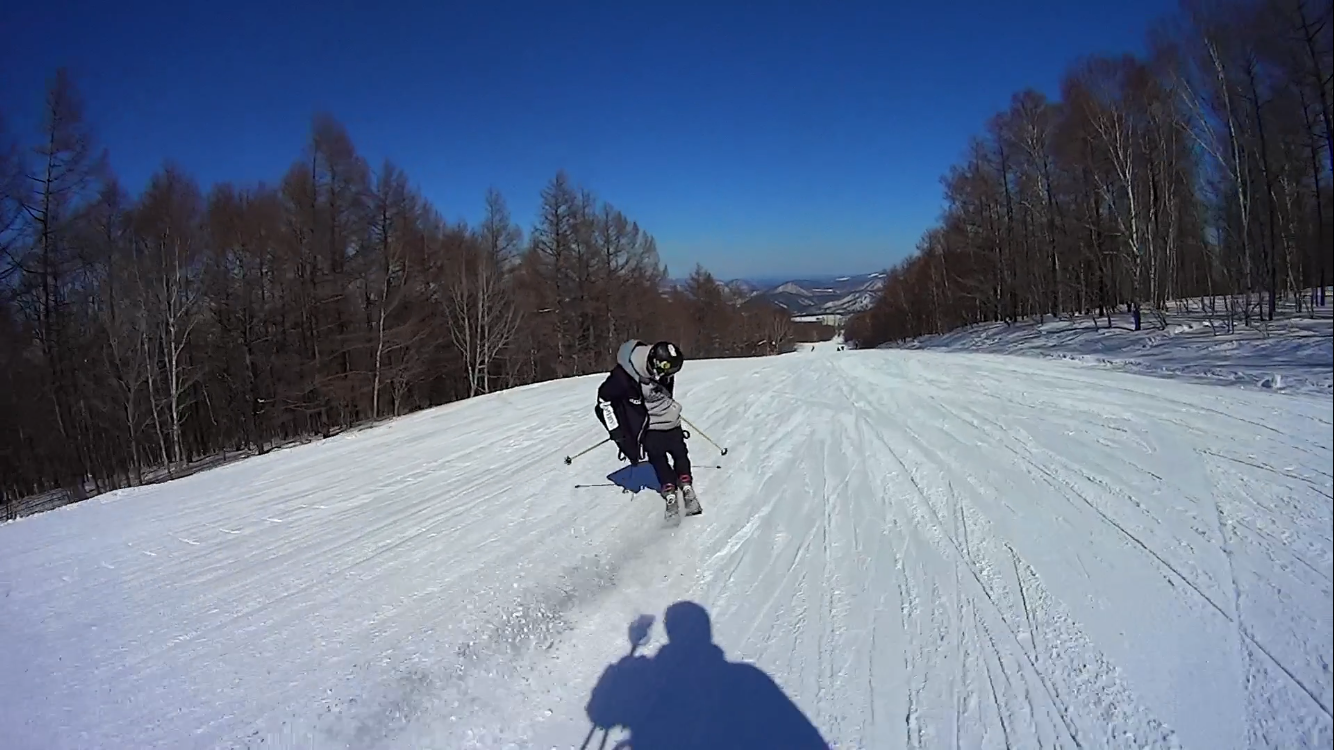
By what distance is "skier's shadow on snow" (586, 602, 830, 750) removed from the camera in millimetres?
3338

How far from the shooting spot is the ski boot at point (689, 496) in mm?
6547

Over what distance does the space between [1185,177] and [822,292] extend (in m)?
6.22

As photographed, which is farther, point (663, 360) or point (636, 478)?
point (636, 478)

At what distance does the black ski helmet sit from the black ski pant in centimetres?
58

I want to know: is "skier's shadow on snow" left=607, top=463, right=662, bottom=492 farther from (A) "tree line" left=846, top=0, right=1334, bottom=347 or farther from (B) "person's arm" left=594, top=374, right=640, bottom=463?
(A) "tree line" left=846, top=0, right=1334, bottom=347

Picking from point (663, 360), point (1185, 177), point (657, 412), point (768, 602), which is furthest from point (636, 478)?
point (1185, 177)

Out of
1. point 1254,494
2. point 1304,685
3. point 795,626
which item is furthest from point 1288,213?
point 795,626

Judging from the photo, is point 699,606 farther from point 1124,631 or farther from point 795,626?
point 1124,631

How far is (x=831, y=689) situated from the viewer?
11.8 ft

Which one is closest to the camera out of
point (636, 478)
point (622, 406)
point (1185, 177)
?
point (622, 406)

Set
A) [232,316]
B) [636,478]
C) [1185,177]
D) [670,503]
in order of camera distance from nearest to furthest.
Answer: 1. [670,503]
2. [1185,177]
3. [636,478]
4. [232,316]

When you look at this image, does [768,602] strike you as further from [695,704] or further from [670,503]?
[670,503]

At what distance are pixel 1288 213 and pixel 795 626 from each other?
3.42m

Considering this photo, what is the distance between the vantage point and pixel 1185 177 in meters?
7.45
